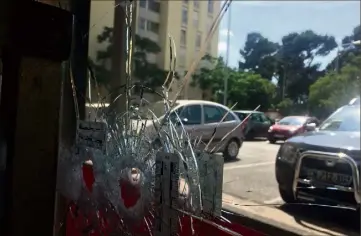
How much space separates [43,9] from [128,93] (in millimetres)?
442

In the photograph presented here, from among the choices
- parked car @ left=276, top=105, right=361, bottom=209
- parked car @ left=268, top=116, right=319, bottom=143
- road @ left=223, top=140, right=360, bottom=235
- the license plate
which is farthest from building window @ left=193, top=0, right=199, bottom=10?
the license plate

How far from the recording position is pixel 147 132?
4.43 ft

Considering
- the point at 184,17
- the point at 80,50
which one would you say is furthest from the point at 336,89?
the point at 184,17

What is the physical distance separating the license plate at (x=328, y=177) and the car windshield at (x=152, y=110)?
2.61 m

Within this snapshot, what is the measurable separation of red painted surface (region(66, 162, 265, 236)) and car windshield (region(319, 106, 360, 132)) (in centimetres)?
335

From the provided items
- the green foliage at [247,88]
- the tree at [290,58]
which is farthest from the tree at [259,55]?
the green foliage at [247,88]

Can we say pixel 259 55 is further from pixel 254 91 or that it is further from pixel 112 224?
pixel 112 224

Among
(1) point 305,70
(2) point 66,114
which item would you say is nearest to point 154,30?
(1) point 305,70

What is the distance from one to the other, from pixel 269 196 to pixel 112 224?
390 cm

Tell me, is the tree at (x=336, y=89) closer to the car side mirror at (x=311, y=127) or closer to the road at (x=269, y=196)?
the car side mirror at (x=311, y=127)

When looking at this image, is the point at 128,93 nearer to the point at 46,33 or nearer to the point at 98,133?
the point at 98,133

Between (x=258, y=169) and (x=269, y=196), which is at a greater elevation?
(x=258, y=169)

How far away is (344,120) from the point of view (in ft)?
14.4

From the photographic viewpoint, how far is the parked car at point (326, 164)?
3.55 m
